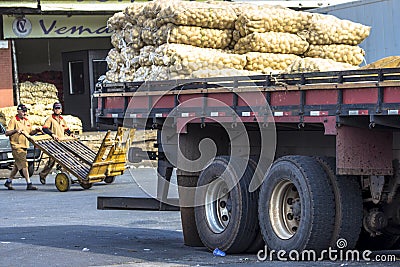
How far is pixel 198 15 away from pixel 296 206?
2937mm

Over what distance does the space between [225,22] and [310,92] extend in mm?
2598

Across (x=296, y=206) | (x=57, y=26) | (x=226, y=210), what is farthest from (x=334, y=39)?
(x=57, y=26)

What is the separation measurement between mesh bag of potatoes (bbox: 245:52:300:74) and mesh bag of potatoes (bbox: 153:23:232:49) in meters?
0.45

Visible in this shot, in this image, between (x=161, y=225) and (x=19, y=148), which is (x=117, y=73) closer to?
(x=161, y=225)

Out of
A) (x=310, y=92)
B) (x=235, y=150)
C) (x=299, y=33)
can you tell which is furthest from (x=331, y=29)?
(x=310, y=92)

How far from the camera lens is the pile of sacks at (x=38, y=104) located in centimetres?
2708

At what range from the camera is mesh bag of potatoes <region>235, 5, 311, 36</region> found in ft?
37.5

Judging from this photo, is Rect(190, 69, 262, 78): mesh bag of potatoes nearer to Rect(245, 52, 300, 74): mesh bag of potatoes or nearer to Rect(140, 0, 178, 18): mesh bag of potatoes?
Rect(245, 52, 300, 74): mesh bag of potatoes

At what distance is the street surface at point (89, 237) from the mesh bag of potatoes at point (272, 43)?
1955 millimetres

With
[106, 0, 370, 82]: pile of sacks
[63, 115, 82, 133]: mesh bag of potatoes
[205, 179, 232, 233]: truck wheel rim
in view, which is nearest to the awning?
[63, 115, 82, 133]: mesh bag of potatoes

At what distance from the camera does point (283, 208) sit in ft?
32.7

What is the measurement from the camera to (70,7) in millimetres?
28000

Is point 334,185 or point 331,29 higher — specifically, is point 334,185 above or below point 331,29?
below

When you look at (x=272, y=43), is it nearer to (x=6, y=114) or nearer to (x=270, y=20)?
(x=270, y=20)
